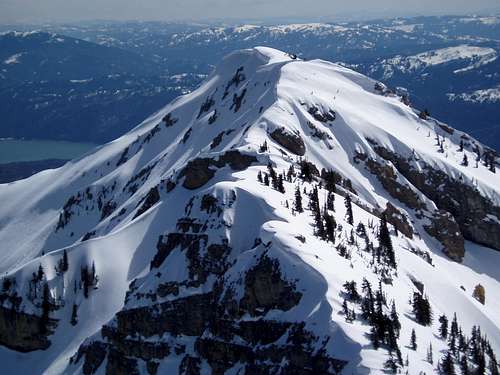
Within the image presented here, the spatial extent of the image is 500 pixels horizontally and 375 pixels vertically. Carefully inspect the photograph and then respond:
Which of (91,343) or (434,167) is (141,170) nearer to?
(434,167)

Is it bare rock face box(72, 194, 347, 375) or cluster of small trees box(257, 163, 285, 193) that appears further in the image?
cluster of small trees box(257, 163, 285, 193)

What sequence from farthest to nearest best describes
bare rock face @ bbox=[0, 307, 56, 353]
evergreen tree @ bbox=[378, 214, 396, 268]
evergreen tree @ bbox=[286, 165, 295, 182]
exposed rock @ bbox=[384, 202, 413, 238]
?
1. exposed rock @ bbox=[384, 202, 413, 238]
2. evergreen tree @ bbox=[286, 165, 295, 182]
3. bare rock face @ bbox=[0, 307, 56, 353]
4. evergreen tree @ bbox=[378, 214, 396, 268]

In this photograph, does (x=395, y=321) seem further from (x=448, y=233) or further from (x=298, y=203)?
(x=448, y=233)

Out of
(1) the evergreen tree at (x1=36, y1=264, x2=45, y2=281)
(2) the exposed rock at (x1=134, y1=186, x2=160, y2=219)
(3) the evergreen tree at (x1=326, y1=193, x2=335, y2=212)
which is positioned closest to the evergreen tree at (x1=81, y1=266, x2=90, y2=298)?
(1) the evergreen tree at (x1=36, y1=264, x2=45, y2=281)

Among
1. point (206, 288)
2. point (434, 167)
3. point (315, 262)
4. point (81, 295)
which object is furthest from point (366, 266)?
point (434, 167)

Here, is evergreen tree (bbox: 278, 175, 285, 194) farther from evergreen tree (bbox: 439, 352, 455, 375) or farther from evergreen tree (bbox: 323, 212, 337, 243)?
evergreen tree (bbox: 439, 352, 455, 375)

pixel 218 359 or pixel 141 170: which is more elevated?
pixel 218 359
